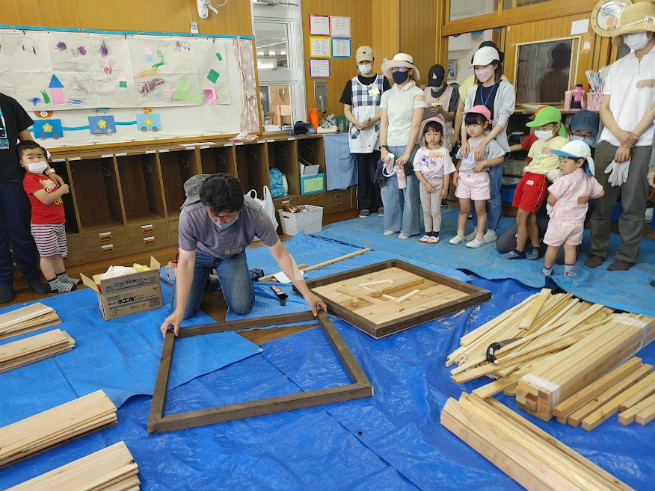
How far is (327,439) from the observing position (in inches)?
82.0

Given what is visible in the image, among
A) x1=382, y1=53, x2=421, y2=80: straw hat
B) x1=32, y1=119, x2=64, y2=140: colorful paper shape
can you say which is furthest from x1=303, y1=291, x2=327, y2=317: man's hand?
x1=32, y1=119, x2=64, y2=140: colorful paper shape

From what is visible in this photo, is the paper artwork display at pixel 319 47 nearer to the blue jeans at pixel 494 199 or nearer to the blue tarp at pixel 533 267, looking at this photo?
the blue tarp at pixel 533 267

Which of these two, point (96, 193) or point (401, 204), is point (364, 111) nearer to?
point (401, 204)

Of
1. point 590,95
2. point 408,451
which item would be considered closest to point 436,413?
point 408,451

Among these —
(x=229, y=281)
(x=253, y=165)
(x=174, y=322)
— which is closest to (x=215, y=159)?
(x=253, y=165)

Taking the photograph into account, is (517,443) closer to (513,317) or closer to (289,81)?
(513,317)

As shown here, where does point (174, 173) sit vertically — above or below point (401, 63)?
below

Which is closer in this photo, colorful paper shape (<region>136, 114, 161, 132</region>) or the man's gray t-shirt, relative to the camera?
the man's gray t-shirt

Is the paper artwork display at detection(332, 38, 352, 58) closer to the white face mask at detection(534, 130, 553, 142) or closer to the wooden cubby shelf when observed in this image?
the wooden cubby shelf

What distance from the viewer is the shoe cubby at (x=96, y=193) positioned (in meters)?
4.94

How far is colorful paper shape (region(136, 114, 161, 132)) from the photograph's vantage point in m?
5.26

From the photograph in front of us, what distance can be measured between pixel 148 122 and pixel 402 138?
282 centimetres

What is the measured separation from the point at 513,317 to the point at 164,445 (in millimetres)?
2132

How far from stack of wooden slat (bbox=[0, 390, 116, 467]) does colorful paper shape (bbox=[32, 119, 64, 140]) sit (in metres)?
3.45
